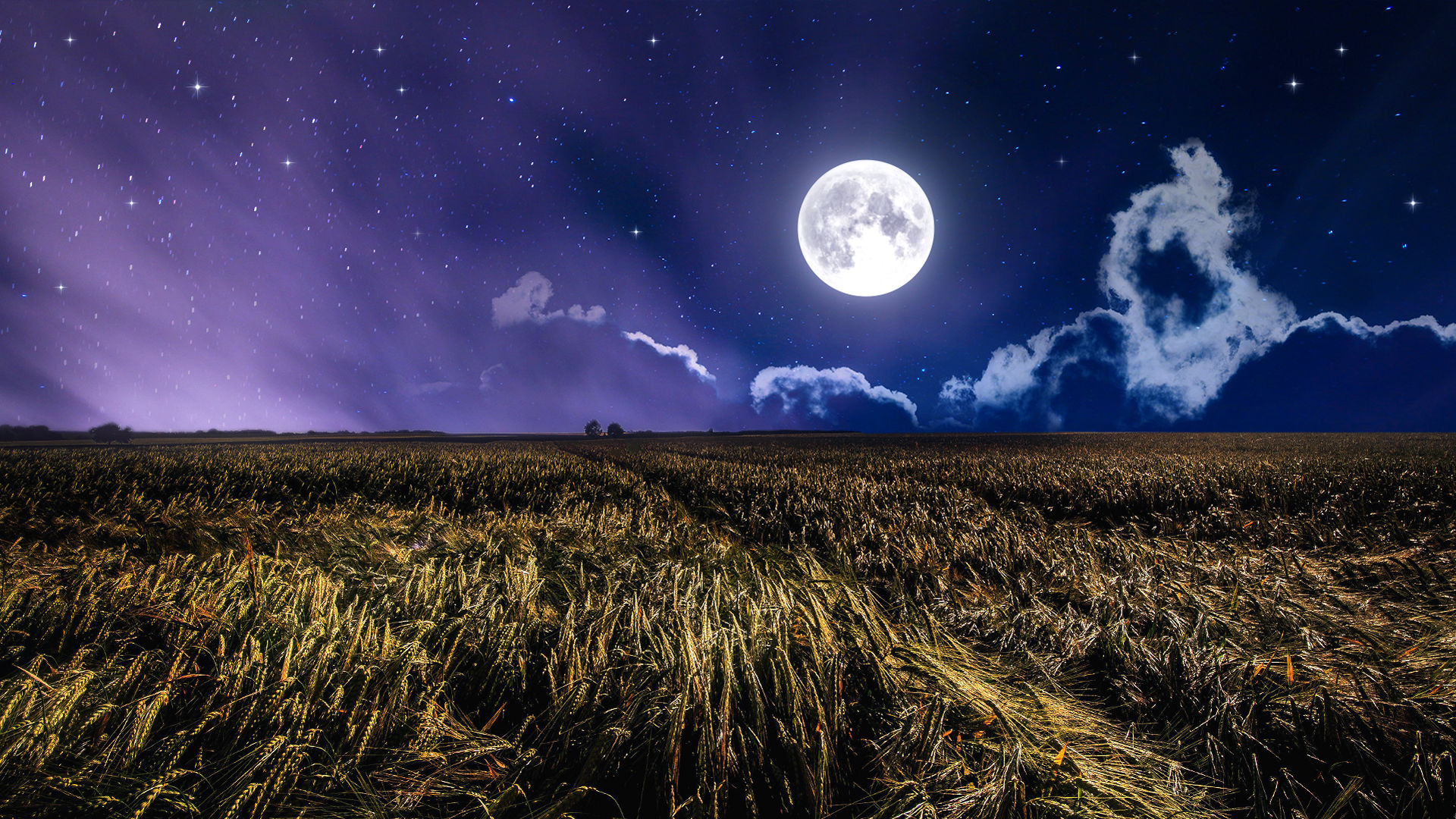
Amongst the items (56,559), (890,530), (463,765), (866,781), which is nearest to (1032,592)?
(890,530)

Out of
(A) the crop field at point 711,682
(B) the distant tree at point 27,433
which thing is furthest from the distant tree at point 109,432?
(A) the crop field at point 711,682

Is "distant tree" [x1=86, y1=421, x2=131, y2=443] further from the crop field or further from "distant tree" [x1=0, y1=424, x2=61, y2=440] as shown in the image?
the crop field

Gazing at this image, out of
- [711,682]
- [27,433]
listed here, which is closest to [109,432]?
[27,433]

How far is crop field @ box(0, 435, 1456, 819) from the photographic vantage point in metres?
1.34

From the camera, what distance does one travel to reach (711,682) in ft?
5.51

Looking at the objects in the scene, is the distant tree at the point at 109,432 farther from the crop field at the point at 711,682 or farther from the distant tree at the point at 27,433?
the crop field at the point at 711,682

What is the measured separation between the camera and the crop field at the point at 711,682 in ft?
4.40

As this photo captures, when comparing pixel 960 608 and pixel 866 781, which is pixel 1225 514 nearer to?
pixel 960 608

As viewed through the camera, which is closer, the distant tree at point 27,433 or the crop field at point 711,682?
the crop field at point 711,682

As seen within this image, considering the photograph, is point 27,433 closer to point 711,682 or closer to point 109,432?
point 109,432

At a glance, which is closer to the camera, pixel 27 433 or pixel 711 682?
pixel 711 682

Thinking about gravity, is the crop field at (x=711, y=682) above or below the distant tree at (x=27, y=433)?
below

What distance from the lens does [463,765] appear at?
4.97ft

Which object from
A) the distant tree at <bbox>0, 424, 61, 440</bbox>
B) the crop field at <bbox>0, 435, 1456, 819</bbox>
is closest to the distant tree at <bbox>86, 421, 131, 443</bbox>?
the distant tree at <bbox>0, 424, 61, 440</bbox>
